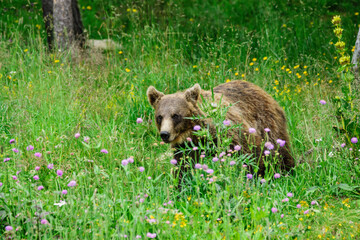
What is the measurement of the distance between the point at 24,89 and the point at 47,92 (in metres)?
0.39

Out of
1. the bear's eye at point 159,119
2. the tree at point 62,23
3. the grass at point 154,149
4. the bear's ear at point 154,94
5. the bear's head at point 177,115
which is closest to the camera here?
the grass at point 154,149

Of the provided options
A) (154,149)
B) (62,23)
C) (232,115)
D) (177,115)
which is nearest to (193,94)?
(177,115)

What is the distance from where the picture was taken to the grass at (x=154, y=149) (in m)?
3.27

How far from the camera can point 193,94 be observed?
489 centimetres

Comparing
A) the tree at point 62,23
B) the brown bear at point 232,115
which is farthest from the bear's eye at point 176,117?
the tree at point 62,23

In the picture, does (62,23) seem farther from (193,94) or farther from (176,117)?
(176,117)

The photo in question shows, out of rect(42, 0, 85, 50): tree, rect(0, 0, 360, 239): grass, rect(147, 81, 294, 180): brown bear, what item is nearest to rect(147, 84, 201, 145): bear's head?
rect(147, 81, 294, 180): brown bear

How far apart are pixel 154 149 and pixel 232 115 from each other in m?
1.15

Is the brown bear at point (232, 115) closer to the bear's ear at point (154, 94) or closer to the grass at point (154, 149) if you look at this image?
the bear's ear at point (154, 94)

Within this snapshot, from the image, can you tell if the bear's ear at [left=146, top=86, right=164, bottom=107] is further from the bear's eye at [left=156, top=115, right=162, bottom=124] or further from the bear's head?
the bear's eye at [left=156, top=115, right=162, bottom=124]

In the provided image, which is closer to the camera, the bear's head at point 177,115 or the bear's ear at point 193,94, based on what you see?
the bear's head at point 177,115

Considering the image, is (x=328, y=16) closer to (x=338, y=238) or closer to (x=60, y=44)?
(x=60, y=44)

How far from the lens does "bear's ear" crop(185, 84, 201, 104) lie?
4855 millimetres

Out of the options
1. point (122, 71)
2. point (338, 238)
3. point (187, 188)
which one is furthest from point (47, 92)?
point (338, 238)
